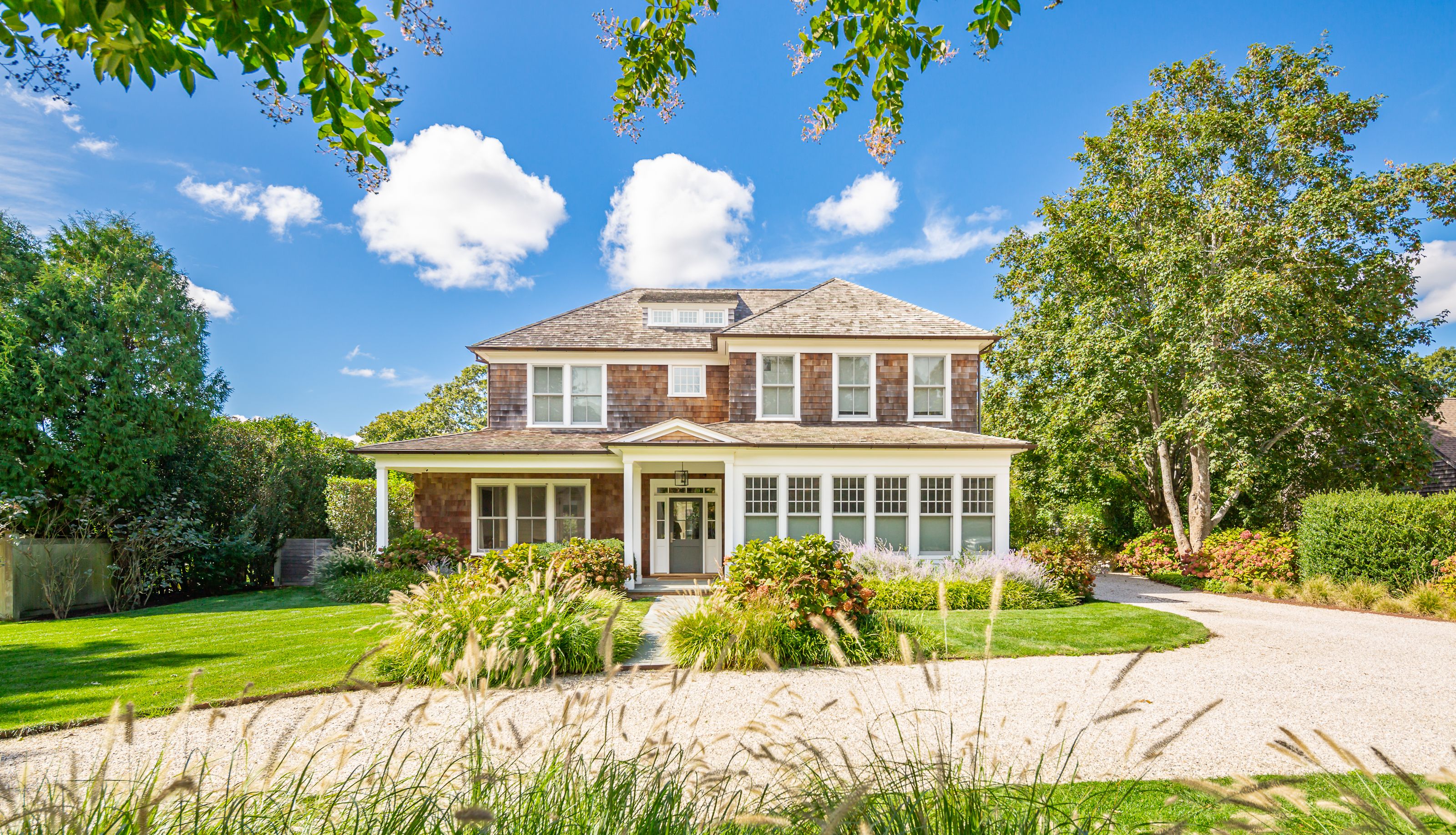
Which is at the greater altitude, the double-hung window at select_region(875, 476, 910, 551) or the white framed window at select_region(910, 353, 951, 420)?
the white framed window at select_region(910, 353, 951, 420)

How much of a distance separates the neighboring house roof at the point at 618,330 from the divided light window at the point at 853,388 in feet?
11.8

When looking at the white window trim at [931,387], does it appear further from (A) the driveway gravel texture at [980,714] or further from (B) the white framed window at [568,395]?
(A) the driveway gravel texture at [980,714]

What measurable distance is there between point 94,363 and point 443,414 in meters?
22.5

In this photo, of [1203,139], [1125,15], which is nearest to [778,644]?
[1125,15]

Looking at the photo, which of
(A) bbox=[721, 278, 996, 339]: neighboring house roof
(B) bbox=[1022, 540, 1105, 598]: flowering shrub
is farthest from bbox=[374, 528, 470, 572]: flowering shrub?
(B) bbox=[1022, 540, 1105, 598]: flowering shrub

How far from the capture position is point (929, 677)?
8.89 ft

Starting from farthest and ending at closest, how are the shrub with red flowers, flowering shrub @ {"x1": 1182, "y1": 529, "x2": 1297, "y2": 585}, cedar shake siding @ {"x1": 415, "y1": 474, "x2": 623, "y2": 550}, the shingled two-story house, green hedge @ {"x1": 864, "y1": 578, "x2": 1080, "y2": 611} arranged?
cedar shake siding @ {"x1": 415, "y1": 474, "x2": 623, "y2": 550}, flowering shrub @ {"x1": 1182, "y1": 529, "x2": 1297, "y2": 585}, the shingled two-story house, green hedge @ {"x1": 864, "y1": 578, "x2": 1080, "y2": 611}, the shrub with red flowers

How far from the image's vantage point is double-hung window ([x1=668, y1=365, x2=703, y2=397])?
709 inches

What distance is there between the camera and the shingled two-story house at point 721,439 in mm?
14742

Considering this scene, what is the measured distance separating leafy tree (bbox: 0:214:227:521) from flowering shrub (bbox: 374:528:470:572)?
6.48 m

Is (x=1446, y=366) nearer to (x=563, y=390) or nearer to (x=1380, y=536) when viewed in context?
(x=1380, y=536)

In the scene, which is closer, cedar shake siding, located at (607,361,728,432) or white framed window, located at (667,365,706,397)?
cedar shake siding, located at (607,361,728,432)

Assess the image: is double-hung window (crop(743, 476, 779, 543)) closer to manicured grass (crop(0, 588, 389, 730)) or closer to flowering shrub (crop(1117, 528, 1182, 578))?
manicured grass (crop(0, 588, 389, 730))

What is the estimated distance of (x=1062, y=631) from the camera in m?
9.38
